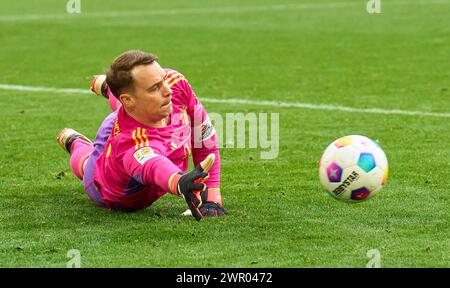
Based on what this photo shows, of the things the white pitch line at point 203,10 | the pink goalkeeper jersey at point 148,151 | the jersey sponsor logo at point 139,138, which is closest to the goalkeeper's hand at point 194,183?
the pink goalkeeper jersey at point 148,151

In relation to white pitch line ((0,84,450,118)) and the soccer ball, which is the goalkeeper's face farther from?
white pitch line ((0,84,450,118))

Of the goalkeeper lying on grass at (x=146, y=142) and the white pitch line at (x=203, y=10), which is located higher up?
the goalkeeper lying on grass at (x=146, y=142)

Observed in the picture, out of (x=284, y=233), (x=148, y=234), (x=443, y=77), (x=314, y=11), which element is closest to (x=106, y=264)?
(x=148, y=234)

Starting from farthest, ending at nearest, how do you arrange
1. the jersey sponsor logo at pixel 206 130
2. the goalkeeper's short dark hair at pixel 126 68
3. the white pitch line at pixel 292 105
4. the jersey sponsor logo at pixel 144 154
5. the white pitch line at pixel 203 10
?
the white pitch line at pixel 203 10 → the white pitch line at pixel 292 105 → the jersey sponsor logo at pixel 206 130 → the goalkeeper's short dark hair at pixel 126 68 → the jersey sponsor logo at pixel 144 154

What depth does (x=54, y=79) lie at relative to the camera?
14977 millimetres

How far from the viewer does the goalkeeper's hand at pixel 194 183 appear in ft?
21.4

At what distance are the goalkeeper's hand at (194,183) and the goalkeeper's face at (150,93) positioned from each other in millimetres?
782

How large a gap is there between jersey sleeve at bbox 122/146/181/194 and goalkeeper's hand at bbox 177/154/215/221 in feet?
0.35

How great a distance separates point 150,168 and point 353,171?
1341 mm

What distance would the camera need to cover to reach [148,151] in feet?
23.2

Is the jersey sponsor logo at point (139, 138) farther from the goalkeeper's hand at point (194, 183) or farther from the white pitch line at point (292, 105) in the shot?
the white pitch line at point (292, 105)

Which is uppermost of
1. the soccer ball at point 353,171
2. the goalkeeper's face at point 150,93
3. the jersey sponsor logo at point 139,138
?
the goalkeeper's face at point 150,93

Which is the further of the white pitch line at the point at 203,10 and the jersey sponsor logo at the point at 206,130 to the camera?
the white pitch line at the point at 203,10

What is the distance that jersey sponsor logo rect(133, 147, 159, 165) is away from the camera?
23.0 ft
